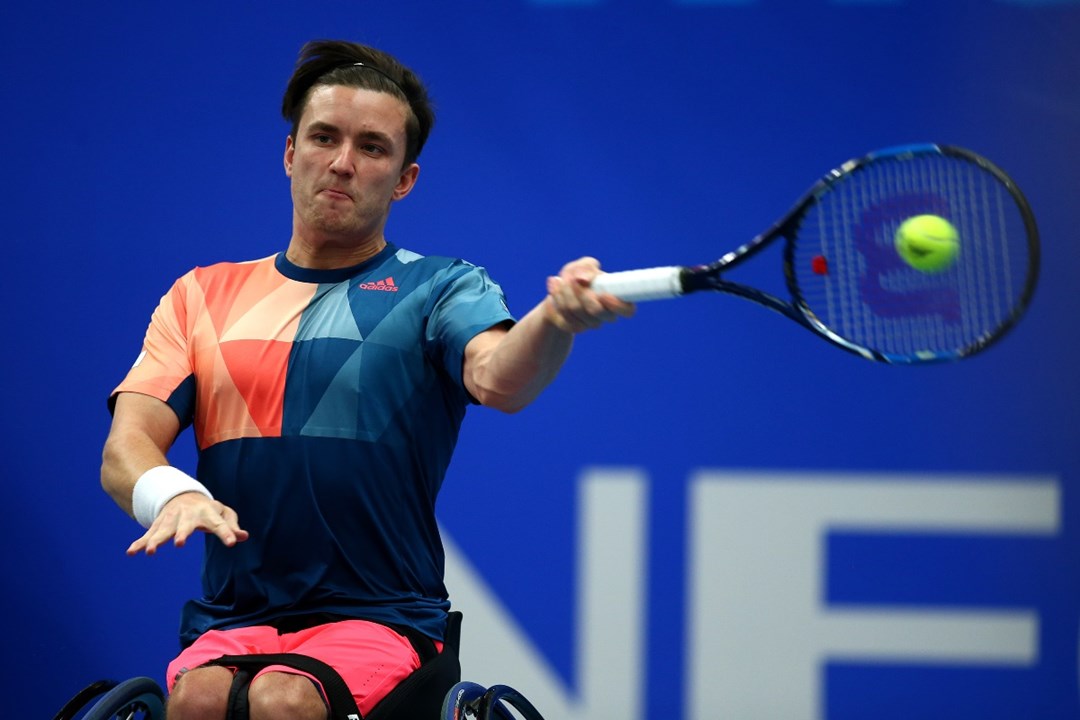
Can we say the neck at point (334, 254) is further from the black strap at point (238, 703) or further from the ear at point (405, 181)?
the black strap at point (238, 703)

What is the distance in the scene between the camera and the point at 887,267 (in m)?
1.99

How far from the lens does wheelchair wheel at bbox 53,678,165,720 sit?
2.00m

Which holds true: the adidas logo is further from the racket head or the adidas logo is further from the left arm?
the racket head

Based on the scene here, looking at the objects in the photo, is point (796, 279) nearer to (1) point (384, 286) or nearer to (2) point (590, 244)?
(1) point (384, 286)

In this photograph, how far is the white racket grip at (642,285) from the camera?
184cm

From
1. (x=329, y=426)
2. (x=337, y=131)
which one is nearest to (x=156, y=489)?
(x=329, y=426)

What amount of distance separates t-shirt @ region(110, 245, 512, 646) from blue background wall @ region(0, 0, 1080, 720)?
1.20 m

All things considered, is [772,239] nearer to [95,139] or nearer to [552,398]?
[552,398]

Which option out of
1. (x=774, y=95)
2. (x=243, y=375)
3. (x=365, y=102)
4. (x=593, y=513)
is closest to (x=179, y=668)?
(x=243, y=375)

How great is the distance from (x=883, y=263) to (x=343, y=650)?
1.00m

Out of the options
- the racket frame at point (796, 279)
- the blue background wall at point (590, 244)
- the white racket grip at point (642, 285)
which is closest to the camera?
the racket frame at point (796, 279)

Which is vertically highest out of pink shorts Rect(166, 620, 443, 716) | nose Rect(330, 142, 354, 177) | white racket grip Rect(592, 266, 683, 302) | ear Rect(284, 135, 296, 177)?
ear Rect(284, 135, 296, 177)

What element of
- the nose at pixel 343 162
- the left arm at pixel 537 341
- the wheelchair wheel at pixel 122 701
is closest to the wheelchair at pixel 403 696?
the wheelchair wheel at pixel 122 701

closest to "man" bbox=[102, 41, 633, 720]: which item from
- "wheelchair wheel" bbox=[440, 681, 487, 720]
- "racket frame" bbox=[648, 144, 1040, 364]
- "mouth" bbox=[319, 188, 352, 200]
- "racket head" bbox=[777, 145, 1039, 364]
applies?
"mouth" bbox=[319, 188, 352, 200]
